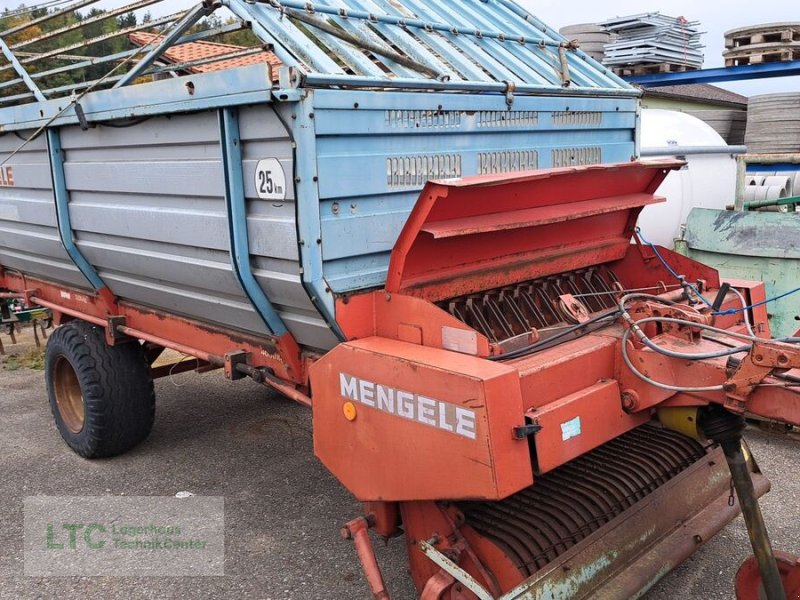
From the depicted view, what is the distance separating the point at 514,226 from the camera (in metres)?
2.90

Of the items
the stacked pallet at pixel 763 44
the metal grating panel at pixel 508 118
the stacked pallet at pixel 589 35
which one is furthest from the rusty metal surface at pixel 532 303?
the stacked pallet at pixel 589 35

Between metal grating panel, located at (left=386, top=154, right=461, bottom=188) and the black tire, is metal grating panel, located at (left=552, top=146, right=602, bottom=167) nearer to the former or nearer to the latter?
metal grating panel, located at (left=386, top=154, right=461, bottom=188)

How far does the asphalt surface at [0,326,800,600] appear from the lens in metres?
3.24

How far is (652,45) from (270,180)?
819 cm

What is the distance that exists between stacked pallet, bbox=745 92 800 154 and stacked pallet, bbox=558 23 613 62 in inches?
86.2

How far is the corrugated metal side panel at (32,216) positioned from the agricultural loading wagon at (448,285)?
322 mm

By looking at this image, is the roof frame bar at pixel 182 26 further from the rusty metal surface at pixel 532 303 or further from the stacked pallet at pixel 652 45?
the stacked pallet at pixel 652 45

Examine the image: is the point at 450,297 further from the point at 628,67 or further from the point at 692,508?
the point at 628,67

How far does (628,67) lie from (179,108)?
8271mm

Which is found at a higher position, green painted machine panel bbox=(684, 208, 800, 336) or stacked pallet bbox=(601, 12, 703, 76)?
stacked pallet bbox=(601, 12, 703, 76)

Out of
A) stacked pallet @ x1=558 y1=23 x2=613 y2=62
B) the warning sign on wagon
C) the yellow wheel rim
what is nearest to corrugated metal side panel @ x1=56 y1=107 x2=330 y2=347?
the yellow wheel rim

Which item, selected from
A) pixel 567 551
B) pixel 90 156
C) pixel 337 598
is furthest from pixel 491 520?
pixel 90 156

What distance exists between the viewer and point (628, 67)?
9891 mm

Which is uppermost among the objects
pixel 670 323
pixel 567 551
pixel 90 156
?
pixel 90 156
